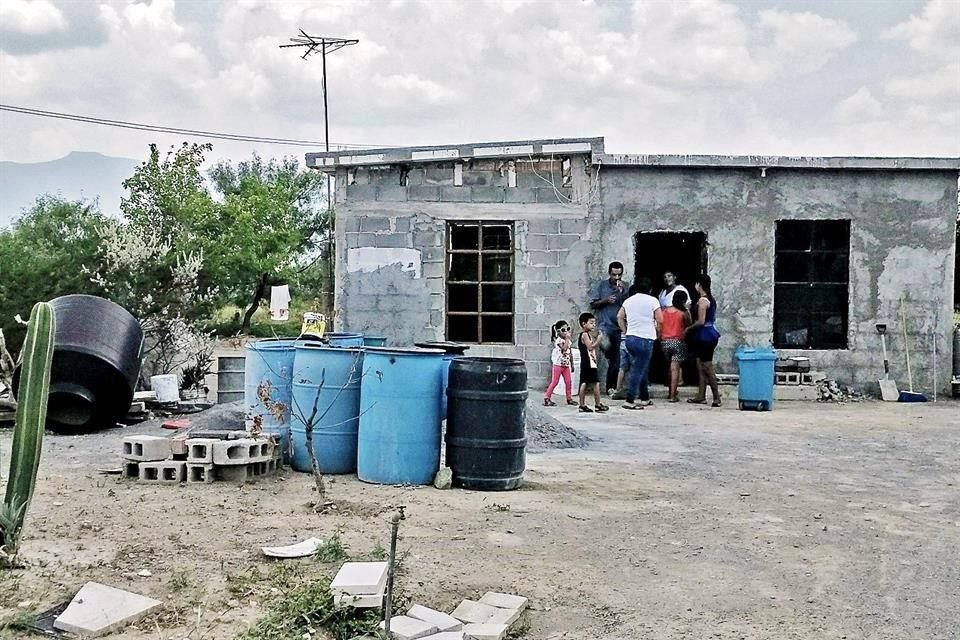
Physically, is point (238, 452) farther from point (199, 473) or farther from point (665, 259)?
point (665, 259)

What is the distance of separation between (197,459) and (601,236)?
8084 millimetres

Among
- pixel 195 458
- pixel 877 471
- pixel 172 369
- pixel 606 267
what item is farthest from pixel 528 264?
pixel 195 458

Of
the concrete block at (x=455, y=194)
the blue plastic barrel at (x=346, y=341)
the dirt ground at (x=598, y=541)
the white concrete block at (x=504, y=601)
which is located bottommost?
the dirt ground at (x=598, y=541)

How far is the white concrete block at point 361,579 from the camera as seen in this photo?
424cm

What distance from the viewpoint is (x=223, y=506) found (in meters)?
6.45

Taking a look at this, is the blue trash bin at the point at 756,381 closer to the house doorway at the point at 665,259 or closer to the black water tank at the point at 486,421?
the house doorway at the point at 665,259

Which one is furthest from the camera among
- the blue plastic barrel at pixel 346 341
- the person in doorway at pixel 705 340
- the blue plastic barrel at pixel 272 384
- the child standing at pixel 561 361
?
the person in doorway at pixel 705 340

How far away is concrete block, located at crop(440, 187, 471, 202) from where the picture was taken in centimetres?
1385

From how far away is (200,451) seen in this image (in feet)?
23.9

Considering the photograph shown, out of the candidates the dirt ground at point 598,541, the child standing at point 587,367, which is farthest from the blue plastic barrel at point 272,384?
the child standing at point 587,367

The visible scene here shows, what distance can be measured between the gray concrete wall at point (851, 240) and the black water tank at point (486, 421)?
7168 millimetres

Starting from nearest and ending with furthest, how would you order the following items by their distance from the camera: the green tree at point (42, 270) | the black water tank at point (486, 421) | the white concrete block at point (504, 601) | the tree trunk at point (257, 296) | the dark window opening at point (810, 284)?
the white concrete block at point (504, 601)
the black water tank at point (486, 421)
the dark window opening at point (810, 284)
the green tree at point (42, 270)
the tree trunk at point (257, 296)

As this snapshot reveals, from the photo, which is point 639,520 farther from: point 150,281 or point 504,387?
point 150,281

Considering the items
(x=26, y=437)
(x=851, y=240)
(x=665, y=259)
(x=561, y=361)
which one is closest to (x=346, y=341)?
(x=561, y=361)
